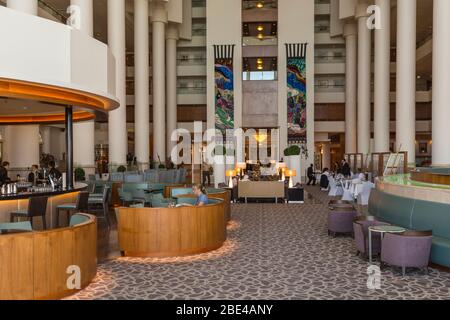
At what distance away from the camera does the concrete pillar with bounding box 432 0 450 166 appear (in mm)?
13219

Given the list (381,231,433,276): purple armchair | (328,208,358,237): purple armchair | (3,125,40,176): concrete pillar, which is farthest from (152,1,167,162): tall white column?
(381,231,433,276): purple armchair

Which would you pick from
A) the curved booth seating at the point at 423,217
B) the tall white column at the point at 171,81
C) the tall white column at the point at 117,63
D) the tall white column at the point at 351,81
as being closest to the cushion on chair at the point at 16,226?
the curved booth seating at the point at 423,217

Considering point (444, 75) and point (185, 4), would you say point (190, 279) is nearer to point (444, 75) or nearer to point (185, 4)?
point (444, 75)

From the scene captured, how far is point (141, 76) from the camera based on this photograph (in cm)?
2169

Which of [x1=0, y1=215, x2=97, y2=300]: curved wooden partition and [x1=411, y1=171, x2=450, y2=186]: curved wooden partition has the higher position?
[x1=411, y1=171, x2=450, y2=186]: curved wooden partition

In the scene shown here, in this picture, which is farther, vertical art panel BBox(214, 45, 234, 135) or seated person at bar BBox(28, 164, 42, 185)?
vertical art panel BBox(214, 45, 234, 135)

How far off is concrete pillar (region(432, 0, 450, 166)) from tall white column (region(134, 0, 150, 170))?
13338mm

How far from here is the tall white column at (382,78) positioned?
19.5 meters

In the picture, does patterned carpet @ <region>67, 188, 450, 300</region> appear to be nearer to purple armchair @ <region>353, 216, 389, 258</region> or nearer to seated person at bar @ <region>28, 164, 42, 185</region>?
purple armchair @ <region>353, 216, 389, 258</region>

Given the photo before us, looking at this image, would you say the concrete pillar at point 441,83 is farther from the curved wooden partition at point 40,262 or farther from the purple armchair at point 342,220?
the curved wooden partition at point 40,262

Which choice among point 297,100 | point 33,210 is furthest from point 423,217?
point 297,100

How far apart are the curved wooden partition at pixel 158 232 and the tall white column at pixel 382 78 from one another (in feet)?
50.2

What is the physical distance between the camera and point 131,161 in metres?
22.7

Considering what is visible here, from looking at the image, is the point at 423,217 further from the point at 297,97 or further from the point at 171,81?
the point at 171,81
